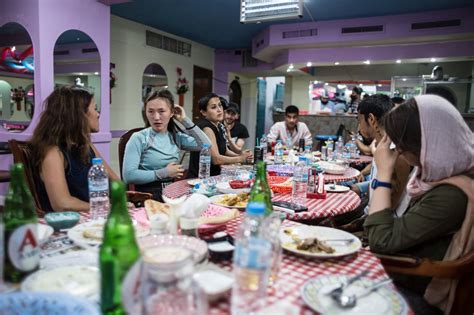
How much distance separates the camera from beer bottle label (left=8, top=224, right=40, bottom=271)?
879mm

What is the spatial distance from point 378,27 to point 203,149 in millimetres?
5255

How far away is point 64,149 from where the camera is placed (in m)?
1.97

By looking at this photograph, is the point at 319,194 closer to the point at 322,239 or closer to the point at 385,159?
the point at 385,159

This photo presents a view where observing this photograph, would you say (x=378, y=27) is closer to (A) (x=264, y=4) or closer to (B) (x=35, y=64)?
(A) (x=264, y=4)

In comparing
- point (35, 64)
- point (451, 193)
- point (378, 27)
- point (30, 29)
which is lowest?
point (451, 193)

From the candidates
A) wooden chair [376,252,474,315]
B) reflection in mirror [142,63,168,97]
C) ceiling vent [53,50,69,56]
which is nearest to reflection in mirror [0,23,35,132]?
ceiling vent [53,50,69,56]

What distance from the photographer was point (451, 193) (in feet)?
4.42

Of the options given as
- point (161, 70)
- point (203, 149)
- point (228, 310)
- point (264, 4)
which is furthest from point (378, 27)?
point (228, 310)

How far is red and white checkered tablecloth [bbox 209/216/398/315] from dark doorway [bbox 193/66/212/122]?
779cm

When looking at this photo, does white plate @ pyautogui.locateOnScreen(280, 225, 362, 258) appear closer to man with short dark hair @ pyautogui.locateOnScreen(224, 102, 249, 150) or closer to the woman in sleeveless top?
the woman in sleeveless top

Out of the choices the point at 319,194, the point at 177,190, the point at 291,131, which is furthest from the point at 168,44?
the point at 319,194

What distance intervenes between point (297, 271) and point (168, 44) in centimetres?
772

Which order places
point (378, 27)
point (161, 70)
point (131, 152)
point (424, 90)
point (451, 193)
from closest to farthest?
point (451, 193)
point (131, 152)
point (378, 27)
point (424, 90)
point (161, 70)

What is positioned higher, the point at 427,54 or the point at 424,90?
the point at 427,54
